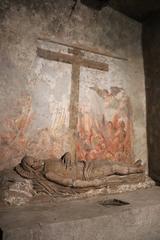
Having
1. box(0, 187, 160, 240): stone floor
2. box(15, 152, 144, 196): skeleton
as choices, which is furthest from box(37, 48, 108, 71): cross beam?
box(0, 187, 160, 240): stone floor

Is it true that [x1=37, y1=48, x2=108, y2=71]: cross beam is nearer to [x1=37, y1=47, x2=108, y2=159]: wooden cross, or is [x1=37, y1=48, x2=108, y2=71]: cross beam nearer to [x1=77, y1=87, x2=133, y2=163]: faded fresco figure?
[x1=37, y1=47, x2=108, y2=159]: wooden cross

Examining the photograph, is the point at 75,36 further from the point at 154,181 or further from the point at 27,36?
the point at 154,181

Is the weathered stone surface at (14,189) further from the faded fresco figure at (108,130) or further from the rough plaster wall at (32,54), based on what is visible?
the faded fresco figure at (108,130)

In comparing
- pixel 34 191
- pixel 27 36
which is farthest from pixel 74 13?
pixel 34 191

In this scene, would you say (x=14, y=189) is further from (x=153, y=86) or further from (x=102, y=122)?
(x=153, y=86)

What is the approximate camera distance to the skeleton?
3.91 metres

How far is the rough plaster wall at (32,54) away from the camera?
4414 mm

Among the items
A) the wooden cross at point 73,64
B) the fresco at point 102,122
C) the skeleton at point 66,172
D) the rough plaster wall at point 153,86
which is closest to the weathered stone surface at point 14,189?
the skeleton at point 66,172

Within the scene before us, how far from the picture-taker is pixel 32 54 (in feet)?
15.6

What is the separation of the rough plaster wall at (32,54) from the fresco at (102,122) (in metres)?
0.25

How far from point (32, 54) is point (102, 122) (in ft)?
6.98

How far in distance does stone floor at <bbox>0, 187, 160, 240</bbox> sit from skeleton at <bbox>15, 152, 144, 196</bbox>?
0.27 meters

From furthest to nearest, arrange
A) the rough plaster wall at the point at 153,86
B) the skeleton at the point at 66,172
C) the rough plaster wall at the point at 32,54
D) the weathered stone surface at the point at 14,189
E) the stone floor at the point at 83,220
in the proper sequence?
the rough plaster wall at the point at 153,86 < the rough plaster wall at the point at 32,54 < the skeleton at the point at 66,172 < the weathered stone surface at the point at 14,189 < the stone floor at the point at 83,220

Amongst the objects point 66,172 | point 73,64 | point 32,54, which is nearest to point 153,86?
point 73,64
